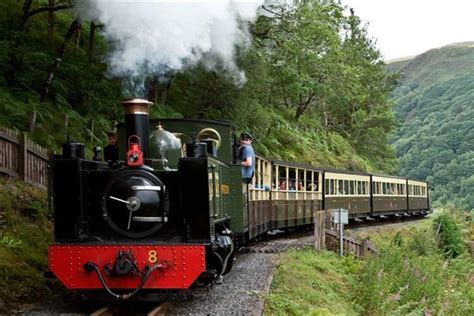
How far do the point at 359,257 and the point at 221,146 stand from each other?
5.88 m

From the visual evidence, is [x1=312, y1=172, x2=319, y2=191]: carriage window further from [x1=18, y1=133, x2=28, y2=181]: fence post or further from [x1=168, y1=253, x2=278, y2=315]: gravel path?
[x1=18, y1=133, x2=28, y2=181]: fence post

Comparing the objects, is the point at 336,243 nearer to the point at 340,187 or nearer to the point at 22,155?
the point at 22,155

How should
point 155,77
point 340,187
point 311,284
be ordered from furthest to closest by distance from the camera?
point 340,187 < point 311,284 < point 155,77

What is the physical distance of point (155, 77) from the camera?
31.4 ft

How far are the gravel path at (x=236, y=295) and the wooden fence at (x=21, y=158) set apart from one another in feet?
14.8

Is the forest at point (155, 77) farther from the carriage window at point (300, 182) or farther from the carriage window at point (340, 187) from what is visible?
the carriage window at point (340, 187)

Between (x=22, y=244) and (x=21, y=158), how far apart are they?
2651 millimetres

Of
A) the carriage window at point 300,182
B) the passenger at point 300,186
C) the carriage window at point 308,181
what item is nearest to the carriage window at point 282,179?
the carriage window at point 300,182

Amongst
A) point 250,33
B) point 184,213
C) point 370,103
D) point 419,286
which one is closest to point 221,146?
point 184,213

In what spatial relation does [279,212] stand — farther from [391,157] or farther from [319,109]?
[391,157]

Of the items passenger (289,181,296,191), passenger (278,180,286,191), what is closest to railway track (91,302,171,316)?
passenger (278,180,286,191)

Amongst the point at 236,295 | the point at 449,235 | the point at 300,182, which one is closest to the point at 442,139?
the point at 449,235

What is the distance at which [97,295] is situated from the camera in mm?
7277

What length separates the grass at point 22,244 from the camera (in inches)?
313
